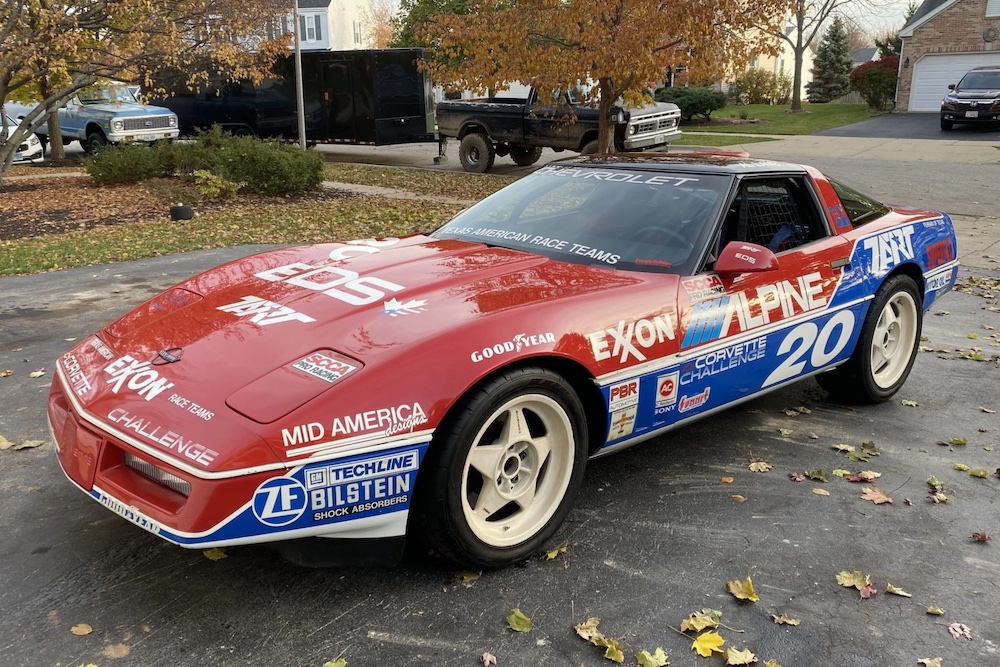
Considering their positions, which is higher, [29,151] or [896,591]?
[29,151]

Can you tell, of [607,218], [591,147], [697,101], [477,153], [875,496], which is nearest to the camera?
[875,496]

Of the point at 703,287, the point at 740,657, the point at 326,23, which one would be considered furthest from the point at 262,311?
the point at 326,23

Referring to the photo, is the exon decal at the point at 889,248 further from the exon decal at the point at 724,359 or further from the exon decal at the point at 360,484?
the exon decal at the point at 360,484

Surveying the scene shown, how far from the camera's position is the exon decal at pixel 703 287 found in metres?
3.66

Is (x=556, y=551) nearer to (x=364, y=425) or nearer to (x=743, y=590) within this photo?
(x=743, y=590)

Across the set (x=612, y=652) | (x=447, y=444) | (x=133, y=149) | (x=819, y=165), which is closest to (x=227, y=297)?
(x=447, y=444)

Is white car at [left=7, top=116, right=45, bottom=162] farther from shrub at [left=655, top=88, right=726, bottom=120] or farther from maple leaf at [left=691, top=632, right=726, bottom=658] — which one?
shrub at [left=655, top=88, right=726, bottom=120]

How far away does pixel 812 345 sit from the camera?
4.30m

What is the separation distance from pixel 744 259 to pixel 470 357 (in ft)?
4.79

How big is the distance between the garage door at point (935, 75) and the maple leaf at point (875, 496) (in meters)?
35.2

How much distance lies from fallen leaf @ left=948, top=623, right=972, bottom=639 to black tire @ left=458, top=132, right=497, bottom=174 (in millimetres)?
15885

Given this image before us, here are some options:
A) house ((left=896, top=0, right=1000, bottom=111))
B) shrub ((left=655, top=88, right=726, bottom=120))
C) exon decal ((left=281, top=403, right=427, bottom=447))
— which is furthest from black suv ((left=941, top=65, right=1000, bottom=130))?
exon decal ((left=281, top=403, right=427, bottom=447))

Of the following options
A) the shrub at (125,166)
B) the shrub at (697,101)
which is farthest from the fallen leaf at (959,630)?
the shrub at (697,101)

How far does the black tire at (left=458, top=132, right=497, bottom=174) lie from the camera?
706 inches
